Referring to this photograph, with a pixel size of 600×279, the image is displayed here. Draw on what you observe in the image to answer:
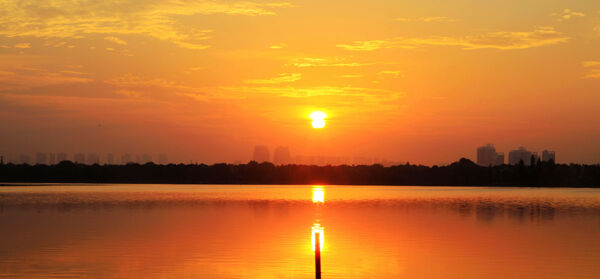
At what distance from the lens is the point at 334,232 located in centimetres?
6178

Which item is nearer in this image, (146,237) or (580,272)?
(580,272)

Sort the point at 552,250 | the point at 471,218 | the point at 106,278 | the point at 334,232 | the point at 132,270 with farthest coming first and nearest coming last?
the point at 471,218 < the point at 334,232 < the point at 552,250 < the point at 132,270 < the point at 106,278

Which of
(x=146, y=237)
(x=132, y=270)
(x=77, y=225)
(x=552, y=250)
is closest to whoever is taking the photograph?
(x=132, y=270)

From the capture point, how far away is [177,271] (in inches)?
1532

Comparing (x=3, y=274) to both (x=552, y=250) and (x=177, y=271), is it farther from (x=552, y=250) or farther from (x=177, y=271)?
(x=552, y=250)

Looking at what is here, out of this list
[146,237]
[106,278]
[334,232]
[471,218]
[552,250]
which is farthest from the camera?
[471,218]

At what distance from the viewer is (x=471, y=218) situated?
81.2 m

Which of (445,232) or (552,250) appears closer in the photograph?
(552,250)

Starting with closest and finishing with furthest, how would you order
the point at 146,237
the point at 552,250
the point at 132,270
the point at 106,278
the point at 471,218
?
the point at 106,278
the point at 132,270
the point at 552,250
the point at 146,237
the point at 471,218

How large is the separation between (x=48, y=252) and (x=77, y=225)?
21956 millimetres

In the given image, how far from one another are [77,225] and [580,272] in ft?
145

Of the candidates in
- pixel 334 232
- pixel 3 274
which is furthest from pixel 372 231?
pixel 3 274

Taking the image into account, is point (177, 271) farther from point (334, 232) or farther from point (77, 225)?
point (77, 225)

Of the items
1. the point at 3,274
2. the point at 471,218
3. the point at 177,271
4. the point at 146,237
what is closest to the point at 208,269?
the point at 177,271
